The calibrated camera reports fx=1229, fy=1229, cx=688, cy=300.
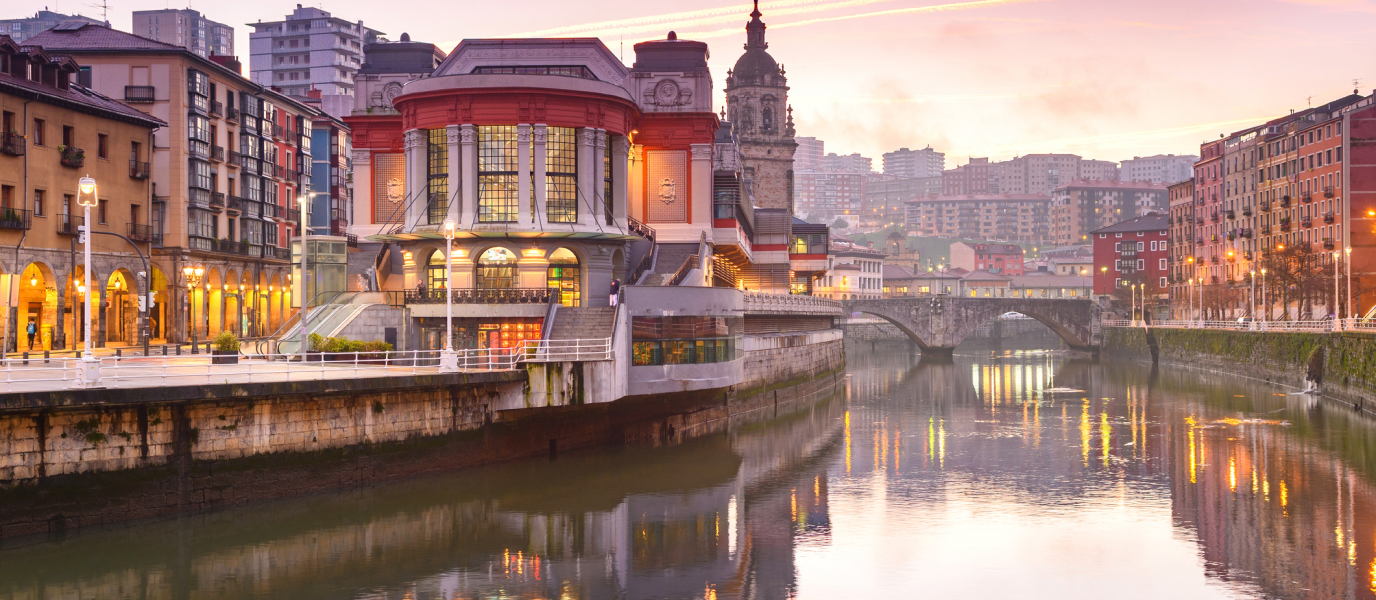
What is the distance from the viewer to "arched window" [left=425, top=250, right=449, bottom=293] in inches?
2484

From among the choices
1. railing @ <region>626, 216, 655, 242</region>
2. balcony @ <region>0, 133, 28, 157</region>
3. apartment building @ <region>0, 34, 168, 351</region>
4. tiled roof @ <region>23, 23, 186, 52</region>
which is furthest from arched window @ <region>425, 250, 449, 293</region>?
tiled roof @ <region>23, 23, 186, 52</region>

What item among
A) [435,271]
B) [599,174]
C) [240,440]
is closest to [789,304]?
[599,174]

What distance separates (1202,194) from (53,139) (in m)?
138

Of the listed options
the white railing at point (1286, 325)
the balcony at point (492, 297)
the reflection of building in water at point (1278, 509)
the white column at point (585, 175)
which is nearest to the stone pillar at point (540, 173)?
the white column at point (585, 175)

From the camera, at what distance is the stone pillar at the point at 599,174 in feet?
203

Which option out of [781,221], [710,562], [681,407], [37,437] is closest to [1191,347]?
[781,221]

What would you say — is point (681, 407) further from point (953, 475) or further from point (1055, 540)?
point (1055, 540)

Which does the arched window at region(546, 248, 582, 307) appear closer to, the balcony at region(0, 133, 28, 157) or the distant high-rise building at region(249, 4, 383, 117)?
the balcony at region(0, 133, 28, 157)

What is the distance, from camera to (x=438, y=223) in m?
60.6

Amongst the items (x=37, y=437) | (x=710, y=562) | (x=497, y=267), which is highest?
(x=497, y=267)

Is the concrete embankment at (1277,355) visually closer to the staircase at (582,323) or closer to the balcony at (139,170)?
the staircase at (582,323)

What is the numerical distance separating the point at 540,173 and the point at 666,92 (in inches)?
522

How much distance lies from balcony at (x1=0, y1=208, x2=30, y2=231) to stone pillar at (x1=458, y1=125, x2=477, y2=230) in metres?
21.9

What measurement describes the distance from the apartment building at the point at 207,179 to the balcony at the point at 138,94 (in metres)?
0.07
